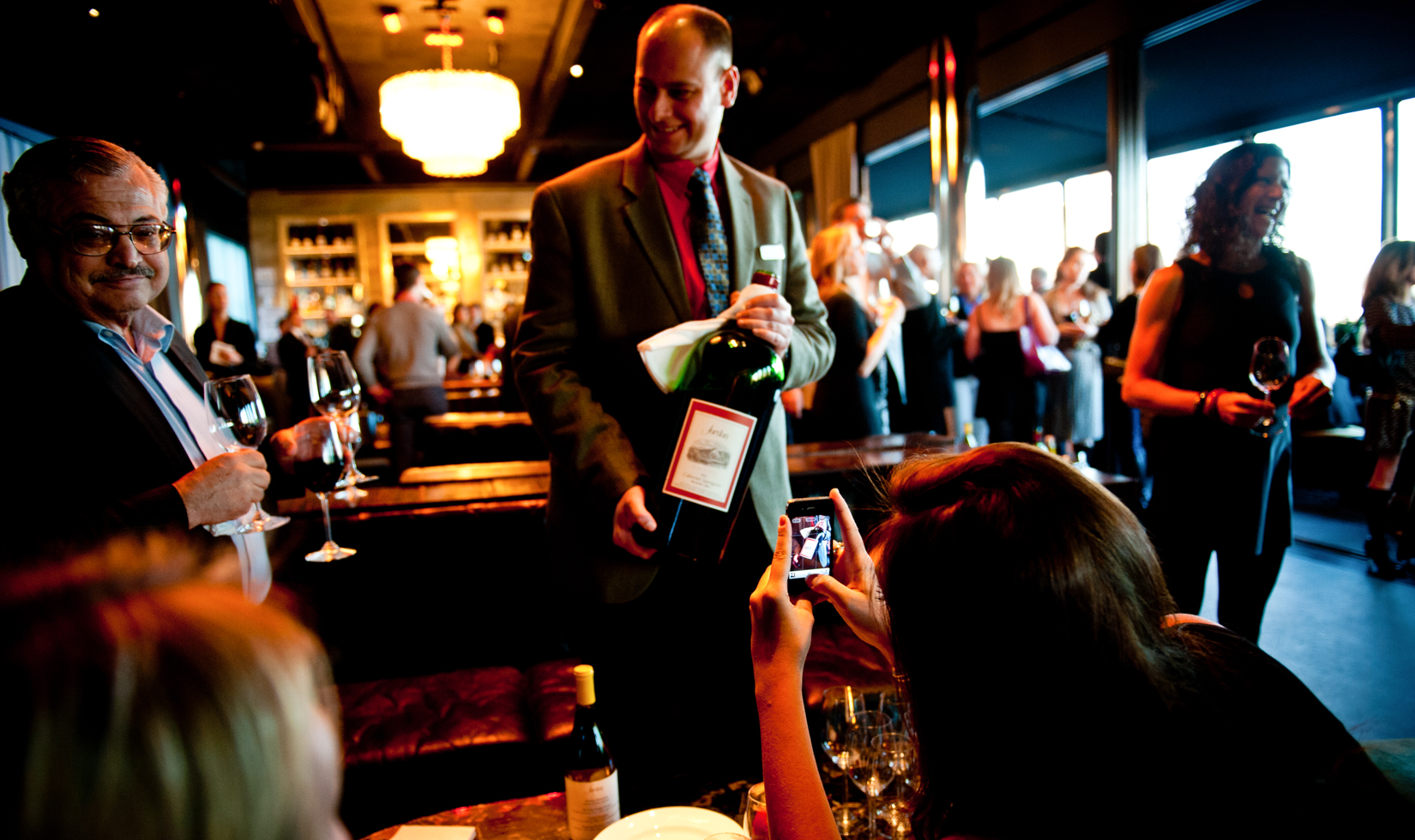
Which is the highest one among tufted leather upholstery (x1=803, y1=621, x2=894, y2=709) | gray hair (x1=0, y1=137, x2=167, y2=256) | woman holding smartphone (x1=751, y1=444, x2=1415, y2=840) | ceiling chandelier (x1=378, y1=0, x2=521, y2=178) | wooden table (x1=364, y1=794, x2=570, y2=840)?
ceiling chandelier (x1=378, y1=0, x2=521, y2=178)

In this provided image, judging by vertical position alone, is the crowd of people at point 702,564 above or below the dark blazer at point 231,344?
below

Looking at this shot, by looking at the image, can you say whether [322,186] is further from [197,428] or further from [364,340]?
[197,428]

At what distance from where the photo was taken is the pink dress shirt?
1433 millimetres

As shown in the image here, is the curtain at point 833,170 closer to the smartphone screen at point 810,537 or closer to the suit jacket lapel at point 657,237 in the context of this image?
the suit jacket lapel at point 657,237

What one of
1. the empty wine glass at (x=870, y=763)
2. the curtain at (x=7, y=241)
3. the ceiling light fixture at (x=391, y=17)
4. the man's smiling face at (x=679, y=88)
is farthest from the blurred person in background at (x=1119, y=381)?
the curtain at (x=7, y=241)

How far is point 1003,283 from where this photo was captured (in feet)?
16.8

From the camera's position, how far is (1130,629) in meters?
0.70

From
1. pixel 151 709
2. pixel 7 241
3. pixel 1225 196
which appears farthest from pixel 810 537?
pixel 7 241

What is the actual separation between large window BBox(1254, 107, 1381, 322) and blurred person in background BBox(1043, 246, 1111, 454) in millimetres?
2591

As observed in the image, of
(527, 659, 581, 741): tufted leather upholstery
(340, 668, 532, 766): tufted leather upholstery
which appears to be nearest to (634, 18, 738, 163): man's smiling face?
(527, 659, 581, 741): tufted leather upholstery

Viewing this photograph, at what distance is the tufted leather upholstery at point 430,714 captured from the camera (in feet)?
5.38

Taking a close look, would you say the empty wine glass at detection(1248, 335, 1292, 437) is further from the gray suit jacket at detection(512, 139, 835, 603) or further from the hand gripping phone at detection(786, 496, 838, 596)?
the hand gripping phone at detection(786, 496, 838, 596)

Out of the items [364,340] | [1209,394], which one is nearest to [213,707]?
[1209,394]

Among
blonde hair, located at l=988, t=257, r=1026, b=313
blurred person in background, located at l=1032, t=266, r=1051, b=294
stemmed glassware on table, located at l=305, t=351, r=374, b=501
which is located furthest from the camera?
blurred person in background, located at l=1032, t=266, r=1051, b=294
